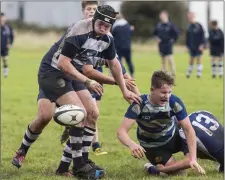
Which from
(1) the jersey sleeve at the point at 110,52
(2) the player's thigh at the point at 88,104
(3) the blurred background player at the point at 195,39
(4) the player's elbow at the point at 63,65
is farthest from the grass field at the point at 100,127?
(1) the jersey sleeve at the point at 110,52

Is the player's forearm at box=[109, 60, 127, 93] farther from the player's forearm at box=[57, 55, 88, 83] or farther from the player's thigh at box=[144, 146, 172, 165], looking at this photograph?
the player's thigh at box=[144, 146, 172, 165]

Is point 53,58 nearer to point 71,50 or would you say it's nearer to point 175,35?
point 71,50

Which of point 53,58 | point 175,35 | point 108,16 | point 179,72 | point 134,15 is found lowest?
point 134,15

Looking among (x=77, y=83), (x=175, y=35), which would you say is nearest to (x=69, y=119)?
(x=77, y=83)

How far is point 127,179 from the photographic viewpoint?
6328 millimetres

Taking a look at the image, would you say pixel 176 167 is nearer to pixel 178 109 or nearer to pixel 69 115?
pixel 178 109

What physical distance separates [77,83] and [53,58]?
39 cm

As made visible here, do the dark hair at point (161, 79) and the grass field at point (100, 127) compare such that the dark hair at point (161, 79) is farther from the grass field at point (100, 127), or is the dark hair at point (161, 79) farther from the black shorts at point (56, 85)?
the grass field at point (100, 127)

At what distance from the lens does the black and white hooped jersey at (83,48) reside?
6230mm

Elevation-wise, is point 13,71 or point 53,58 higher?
point 53,58

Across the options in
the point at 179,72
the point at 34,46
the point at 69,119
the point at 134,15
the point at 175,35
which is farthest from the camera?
the point at 134,15

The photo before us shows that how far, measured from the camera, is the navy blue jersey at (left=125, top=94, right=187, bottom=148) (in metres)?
6.36

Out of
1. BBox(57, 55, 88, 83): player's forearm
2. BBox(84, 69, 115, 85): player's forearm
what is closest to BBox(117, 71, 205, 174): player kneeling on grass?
BBox(84, 69, 115, 85): player's forearm

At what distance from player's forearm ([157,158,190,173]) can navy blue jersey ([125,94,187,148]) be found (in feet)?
0.98
